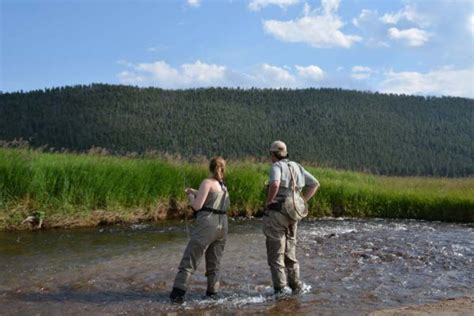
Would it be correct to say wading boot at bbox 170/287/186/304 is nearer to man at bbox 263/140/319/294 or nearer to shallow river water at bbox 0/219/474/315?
shallow river water at bbox 0/219/474/315

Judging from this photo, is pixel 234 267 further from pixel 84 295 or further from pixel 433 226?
pixel 433 226

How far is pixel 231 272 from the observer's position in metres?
9.48

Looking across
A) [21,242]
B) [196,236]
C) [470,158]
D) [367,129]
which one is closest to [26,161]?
[21,242]

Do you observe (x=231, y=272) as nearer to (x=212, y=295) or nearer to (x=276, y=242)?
(x=212, y=295)

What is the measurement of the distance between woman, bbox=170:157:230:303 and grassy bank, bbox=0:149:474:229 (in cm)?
764

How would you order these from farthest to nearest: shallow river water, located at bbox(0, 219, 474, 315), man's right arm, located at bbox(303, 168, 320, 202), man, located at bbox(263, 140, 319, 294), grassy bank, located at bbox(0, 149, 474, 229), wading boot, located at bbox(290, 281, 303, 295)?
grassy bank, located at bbox(0, 149, 474, 229) < man's right arm, located at bbox(303, 168, 320, 202) < wading boot, located at bbox(290, 281, 303, 295) < man, located at bbox(263, 140, 319, 294) < shallow river water, located at bbox(0, 219, 474, 315)

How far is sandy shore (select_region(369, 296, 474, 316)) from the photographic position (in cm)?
669

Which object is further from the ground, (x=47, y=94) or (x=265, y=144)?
(x=47, y=94)

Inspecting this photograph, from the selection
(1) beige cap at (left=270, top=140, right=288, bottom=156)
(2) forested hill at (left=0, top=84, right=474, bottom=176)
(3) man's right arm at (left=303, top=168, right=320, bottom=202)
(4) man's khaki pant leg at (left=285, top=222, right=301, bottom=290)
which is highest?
(2) forested hill at (left=0, top=84, right=474, bottom=176)

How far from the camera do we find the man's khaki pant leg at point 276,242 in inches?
312

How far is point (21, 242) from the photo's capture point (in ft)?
38.9

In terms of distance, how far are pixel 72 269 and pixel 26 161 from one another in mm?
6512

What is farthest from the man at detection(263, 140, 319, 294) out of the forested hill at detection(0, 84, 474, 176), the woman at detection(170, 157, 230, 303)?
the forested hill at detection(0, 84, 474, 176)

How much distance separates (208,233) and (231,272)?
2052 mm
